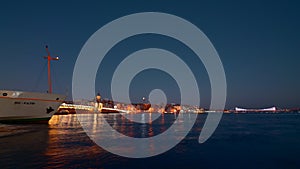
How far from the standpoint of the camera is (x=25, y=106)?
136ft

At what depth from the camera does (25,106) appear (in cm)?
4153

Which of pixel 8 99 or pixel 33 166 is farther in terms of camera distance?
pixel 8 99

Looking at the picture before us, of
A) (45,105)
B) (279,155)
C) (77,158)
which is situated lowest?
(279,155)

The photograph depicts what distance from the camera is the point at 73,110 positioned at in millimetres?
197250

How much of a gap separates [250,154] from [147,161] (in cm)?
909

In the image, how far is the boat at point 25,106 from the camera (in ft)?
131

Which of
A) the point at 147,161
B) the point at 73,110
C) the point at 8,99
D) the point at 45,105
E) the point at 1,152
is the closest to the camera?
the point at 147,161

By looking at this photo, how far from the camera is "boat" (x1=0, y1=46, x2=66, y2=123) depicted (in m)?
40.1

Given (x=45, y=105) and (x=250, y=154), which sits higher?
(x=45, y=105)

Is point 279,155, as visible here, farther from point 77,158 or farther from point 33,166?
point 33,166

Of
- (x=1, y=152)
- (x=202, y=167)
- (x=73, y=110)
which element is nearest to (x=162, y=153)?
(x=202, y=167)

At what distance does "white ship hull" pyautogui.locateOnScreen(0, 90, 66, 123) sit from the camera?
131 ft

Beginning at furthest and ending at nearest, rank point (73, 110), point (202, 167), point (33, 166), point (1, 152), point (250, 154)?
1. point (73, 110)
2. point (250, 154)
3. point (1, 152)
4. point (202, 167)
5. point (33, 166)

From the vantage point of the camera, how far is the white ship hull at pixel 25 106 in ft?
131
